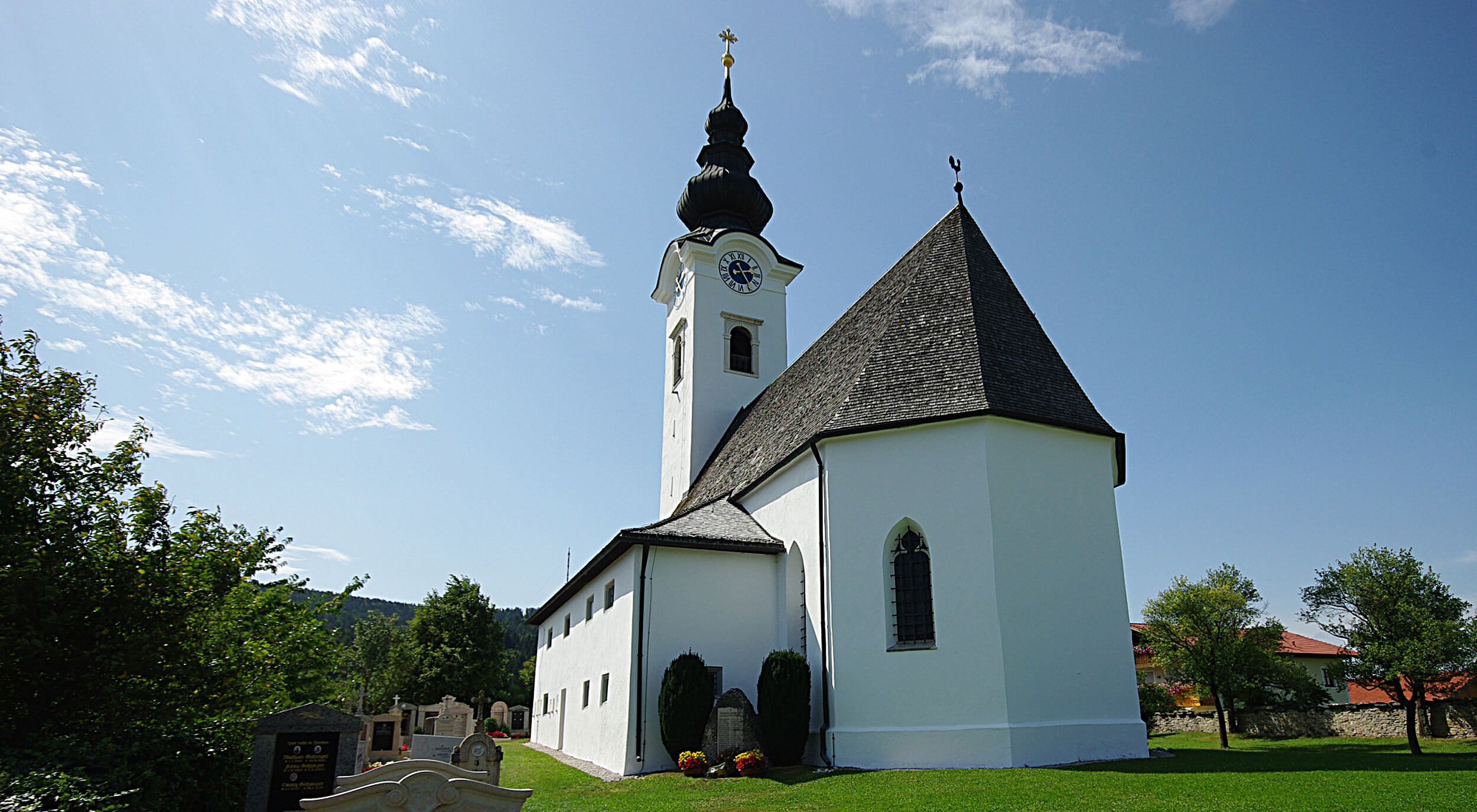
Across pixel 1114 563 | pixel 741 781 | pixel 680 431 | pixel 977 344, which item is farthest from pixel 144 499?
pixel 680 431

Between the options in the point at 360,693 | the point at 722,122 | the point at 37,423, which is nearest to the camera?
the point at 37,423

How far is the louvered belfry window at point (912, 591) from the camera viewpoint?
48.1 feet

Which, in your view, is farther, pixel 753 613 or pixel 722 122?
pixel 722 122

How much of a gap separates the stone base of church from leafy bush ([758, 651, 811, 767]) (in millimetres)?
663

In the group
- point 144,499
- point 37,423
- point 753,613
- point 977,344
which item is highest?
point 977,344

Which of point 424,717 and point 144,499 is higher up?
point 144,499

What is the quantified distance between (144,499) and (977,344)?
535 inches

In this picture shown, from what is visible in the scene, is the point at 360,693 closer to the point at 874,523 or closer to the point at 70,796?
the point at 874,523

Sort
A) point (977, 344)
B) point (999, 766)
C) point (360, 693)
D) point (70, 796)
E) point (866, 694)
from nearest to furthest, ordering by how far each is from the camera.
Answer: point (70, 796), point (999, 766), point (866, 694), point (977, 344), point (360, 693)

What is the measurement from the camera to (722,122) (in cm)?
3195

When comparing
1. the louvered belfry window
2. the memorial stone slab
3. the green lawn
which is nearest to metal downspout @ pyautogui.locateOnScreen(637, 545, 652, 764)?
the green lawn

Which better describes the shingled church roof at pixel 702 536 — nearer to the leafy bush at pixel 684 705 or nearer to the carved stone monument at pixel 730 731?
the leafy bush at pixel 684 705

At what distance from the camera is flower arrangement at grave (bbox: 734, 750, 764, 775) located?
1393 centimetres

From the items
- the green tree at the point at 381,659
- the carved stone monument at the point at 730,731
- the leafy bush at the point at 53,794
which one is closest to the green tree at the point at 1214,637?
the carved stone monument at the point at 730,731
